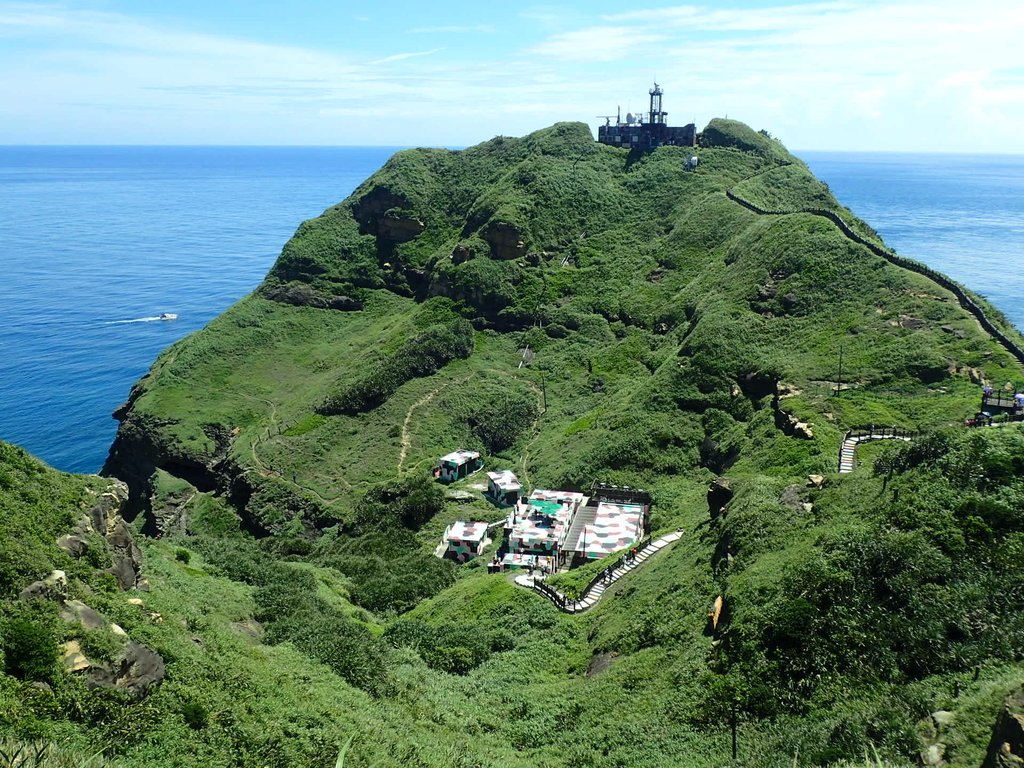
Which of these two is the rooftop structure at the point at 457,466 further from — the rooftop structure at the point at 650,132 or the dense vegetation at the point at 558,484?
the rooftop structure at the point at 650,132

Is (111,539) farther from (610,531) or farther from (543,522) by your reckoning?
(610,531)

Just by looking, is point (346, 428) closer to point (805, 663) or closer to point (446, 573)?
point (446, 573)

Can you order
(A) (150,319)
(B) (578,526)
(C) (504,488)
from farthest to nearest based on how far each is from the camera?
1. (A) (150,319)
2. (C) (504,488)
3. (B) (578,526)

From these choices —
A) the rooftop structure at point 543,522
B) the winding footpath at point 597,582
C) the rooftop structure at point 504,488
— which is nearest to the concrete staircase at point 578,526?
the rooftop structure at point 543,522

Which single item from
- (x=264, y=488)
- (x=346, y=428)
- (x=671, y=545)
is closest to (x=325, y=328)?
(x=346, y=428)

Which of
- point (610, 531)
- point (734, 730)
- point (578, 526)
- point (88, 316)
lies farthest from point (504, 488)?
point (88, 316)

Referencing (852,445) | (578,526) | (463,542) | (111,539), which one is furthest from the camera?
(463,542)

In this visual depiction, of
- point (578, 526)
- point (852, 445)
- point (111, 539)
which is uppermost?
point (111, 539)
